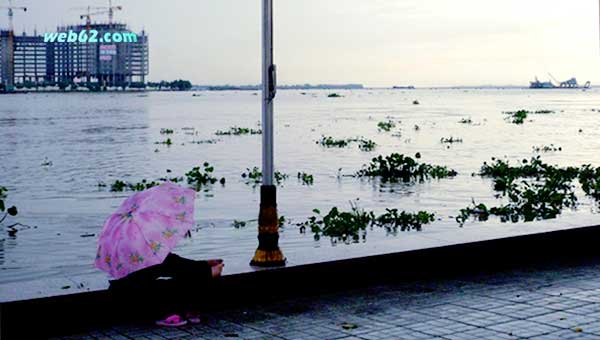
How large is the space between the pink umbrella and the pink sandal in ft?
1.71

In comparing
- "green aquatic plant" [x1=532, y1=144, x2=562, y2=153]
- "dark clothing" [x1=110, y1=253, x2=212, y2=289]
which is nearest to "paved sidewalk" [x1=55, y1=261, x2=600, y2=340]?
"dark clothing" [x1=110, y1=253, x2=212, y2=289]

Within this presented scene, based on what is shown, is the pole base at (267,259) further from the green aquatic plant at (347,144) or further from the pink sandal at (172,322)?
the green aquatic plant at (347,144)

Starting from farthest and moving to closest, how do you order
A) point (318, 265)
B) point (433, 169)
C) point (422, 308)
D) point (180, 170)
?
point (180, 170)
point (433, 169)
point (318, 265)
point (422, 308)

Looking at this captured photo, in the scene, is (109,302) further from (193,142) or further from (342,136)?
(342,136)

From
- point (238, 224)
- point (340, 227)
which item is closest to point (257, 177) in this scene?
point (238, 224)

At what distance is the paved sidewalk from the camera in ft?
24.9

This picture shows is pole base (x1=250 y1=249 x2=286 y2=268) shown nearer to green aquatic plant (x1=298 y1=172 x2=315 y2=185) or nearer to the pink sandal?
the pink sandal

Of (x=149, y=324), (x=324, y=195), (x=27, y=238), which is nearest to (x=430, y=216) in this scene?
(x=324, y=195)

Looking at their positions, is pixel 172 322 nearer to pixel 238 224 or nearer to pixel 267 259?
pixel 267 259

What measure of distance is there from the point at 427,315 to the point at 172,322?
2.17 metres


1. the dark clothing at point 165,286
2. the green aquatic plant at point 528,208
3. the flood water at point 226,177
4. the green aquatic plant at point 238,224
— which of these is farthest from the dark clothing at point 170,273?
the green aquatic plant at point 528,208

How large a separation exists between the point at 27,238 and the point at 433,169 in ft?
46.4

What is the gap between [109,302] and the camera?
26.5ft

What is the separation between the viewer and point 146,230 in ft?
25.0
